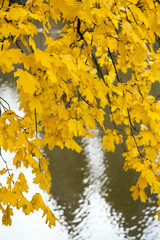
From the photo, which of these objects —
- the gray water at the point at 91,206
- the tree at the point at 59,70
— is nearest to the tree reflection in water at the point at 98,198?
the gray water at the point at 91,206

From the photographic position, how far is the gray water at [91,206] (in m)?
3.91

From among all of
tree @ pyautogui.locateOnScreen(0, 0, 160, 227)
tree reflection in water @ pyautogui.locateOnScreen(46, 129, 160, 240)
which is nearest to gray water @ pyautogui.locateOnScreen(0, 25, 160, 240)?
tree reflection in water @ pyautogui.locateOnScreen(46, 129, 160, 240)

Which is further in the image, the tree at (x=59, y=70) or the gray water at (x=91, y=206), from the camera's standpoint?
the gray water at (x=91, y=206)

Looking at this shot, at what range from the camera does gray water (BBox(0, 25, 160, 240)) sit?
3.91 m

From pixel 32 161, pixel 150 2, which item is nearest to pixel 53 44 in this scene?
pixel 150 2

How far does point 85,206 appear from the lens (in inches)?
172

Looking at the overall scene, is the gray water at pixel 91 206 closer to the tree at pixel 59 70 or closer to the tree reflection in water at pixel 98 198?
the tree reflection in water at pixel 98 198

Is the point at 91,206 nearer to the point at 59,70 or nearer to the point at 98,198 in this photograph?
the point at 98,198

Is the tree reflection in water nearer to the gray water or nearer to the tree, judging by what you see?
the gray water

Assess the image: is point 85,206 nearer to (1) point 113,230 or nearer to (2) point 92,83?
(1) point 113,230

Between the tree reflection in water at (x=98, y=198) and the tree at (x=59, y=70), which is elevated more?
the tree reflection in water at (x=98, y=198)

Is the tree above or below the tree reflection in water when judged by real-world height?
below

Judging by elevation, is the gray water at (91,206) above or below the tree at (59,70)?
above

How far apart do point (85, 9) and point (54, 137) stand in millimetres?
903
